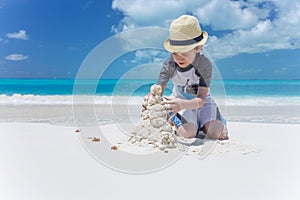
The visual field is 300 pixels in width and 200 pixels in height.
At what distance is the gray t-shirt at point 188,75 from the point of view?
248 centimetres

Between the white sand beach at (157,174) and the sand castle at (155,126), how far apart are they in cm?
20

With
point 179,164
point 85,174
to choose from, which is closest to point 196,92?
point 179,164

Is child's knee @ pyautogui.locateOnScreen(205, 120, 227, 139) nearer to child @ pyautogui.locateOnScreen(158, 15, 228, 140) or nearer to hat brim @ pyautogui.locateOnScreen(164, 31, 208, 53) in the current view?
child @ pyautogui.locateOnScreen(158, 15, 228, 140)

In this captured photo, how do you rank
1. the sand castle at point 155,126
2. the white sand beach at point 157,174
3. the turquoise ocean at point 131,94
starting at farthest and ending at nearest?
the turquoise ocean at point 131,94 → the sand castle at point 155,126 → the white sand beach at point 157,174

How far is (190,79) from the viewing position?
8.45 ft

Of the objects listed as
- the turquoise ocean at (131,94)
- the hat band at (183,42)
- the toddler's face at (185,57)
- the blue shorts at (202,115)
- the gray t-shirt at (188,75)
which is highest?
the turquoise ocean at (131,94)

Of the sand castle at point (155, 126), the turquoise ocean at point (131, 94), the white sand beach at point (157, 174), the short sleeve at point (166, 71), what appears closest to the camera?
the white sand beach at point (157, 174)

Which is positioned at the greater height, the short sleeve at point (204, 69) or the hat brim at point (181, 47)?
the hat brim at point (181, 47)

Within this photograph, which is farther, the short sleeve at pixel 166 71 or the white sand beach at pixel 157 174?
the short sleeve at pixel 166 71

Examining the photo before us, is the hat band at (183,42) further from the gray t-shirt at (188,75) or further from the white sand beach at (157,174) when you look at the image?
the white sand beach at (157,174)

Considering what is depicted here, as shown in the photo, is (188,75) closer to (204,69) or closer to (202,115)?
(204,69)

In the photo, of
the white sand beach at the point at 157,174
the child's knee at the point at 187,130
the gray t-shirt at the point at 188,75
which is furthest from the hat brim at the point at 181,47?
the white sand beach at the point at 157,174

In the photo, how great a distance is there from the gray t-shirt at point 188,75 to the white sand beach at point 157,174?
0.56 m

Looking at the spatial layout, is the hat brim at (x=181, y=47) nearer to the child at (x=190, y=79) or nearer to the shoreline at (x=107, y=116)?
the child at (x=190, y=79)
